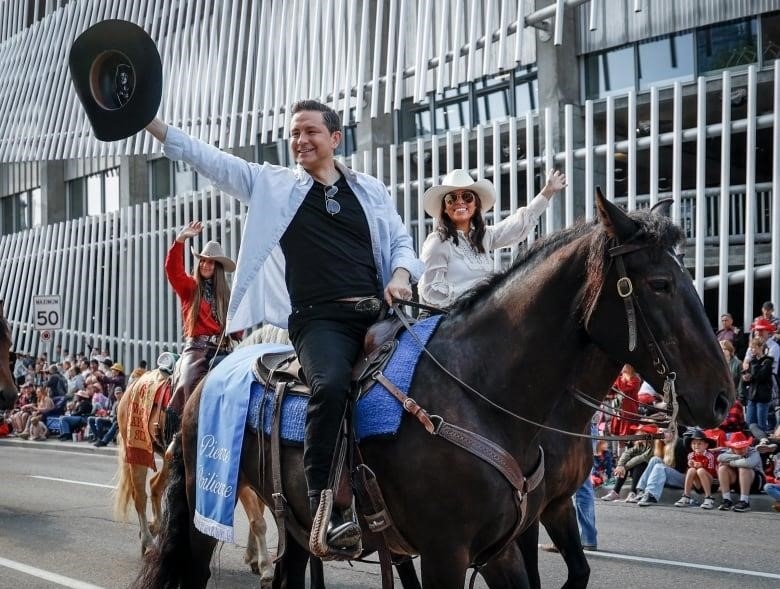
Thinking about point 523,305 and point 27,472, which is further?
point 27,472

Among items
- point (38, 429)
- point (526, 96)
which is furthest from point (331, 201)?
point (38, 429)

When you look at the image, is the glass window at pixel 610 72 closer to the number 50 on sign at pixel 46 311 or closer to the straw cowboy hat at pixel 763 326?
the straw cowboy hat at pixel 763 326

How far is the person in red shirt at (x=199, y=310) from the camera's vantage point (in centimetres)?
792

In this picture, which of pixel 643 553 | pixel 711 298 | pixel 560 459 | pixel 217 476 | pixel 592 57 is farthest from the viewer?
pixel 592 57

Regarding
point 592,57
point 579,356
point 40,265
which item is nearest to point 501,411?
point 579,356

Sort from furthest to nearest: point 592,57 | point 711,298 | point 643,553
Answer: point 592,57 < point 711,298 < point 643,553

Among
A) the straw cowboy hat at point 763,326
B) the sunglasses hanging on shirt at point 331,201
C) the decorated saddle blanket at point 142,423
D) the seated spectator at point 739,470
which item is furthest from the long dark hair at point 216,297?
the straw cowboy hat at point 763,326

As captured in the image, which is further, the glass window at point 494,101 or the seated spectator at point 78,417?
the seated spectator at point 78,417

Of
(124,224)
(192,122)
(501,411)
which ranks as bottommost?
(501,411)

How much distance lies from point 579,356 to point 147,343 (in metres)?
23.2

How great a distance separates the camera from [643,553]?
808 cm

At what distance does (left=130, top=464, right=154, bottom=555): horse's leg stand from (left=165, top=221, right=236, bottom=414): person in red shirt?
3.75 ft

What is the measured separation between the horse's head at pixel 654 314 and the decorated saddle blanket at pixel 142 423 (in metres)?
5.82

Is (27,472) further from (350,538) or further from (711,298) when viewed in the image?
(350,538)
